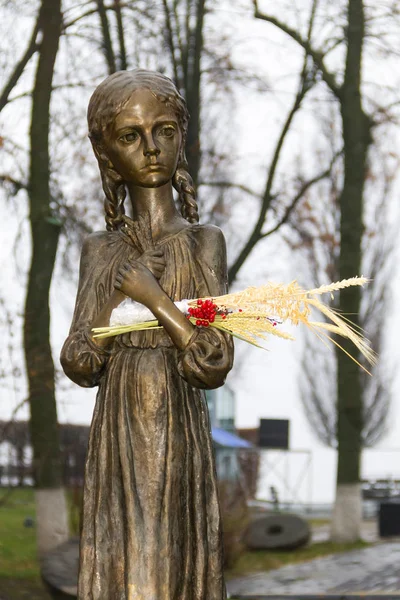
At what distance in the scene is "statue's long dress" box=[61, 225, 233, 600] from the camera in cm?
396

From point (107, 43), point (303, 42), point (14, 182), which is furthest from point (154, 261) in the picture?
point (303, 42)

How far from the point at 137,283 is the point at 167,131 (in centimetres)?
68

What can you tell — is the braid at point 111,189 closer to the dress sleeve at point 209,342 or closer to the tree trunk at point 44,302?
the dress sleeve at point 209,342

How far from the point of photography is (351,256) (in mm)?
14531

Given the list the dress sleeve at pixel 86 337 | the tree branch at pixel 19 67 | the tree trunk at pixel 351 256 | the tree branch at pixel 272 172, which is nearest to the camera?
the dress sleeve at pixel 86 337

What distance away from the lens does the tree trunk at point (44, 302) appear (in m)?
11.7

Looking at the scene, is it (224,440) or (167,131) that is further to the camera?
(224,440)

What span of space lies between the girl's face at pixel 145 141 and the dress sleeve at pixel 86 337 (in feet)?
1.23

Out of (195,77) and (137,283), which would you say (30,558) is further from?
(137,283)

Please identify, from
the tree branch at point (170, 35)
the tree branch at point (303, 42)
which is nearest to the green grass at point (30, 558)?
the tree branch at point (170, 35)

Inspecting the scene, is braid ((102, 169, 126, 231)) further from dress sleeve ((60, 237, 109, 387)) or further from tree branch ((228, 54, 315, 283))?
tree branch ((228, 54, 315, 283))

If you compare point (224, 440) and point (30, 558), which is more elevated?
point (224, 440)

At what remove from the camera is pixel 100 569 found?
4.02 m

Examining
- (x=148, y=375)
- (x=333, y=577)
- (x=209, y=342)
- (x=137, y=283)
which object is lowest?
(x=333, y=577)
